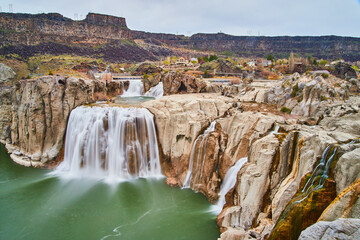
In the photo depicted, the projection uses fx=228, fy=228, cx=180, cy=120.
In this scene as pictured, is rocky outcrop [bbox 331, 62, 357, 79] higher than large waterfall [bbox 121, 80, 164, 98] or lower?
higher

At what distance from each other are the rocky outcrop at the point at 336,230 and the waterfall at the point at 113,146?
17.3 meters

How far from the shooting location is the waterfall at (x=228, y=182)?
1641 cm

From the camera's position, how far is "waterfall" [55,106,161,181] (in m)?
22.4

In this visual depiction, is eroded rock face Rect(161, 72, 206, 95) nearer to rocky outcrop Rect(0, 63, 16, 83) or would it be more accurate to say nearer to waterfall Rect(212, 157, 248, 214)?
waterfall Rect(212, 157, 248, 214)

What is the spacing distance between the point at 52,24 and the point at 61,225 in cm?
13976

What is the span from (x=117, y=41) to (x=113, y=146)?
12636 centimetres

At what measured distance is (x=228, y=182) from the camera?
1711 cm

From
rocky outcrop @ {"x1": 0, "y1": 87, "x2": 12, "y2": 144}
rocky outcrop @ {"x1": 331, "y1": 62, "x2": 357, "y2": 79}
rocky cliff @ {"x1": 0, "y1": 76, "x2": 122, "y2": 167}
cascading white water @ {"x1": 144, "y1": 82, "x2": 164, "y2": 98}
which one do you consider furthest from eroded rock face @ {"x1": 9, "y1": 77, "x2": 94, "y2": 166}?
rocky outcrop @ {"x1": 331, "y1": 62, "x2": 357, "y2": 79}

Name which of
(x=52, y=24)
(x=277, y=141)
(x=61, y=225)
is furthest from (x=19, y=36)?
(x=277, y=141)

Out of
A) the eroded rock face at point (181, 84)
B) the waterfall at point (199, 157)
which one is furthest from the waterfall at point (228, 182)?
the eroded rock face at point (181, 84)

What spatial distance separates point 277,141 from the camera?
14.0 m

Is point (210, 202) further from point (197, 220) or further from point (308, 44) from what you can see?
point (308, 44)

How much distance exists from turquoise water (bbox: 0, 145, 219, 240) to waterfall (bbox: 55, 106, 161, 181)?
157 centimetres

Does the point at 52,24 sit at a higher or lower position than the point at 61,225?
higher
